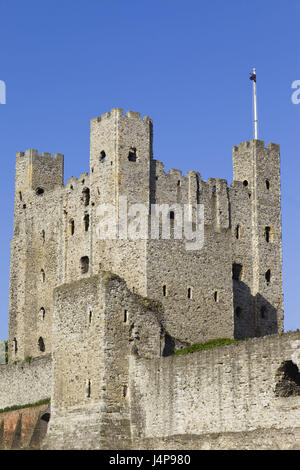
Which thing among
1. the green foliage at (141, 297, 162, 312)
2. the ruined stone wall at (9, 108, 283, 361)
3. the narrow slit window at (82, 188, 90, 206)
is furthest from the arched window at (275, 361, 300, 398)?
the narrow slit window at (82, 188, 90, 206)

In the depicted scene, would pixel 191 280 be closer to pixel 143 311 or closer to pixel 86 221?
pixel 143 311

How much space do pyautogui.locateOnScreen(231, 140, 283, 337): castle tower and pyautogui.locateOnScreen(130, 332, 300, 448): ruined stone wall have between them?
55.5 feet

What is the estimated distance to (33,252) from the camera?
237ft

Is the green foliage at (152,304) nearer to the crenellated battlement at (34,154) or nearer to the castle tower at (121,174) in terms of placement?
the castle tower at (121,174)

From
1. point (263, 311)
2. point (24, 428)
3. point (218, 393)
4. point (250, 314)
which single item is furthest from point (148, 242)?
point (218, 393)

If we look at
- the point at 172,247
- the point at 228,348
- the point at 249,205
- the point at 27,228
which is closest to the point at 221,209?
the point at 249,205

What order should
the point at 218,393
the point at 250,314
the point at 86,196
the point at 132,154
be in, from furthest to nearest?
the point at 250,314
the point at 86,196
the point at 132,154
the point at 218,393

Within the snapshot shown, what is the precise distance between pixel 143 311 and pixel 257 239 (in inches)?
654

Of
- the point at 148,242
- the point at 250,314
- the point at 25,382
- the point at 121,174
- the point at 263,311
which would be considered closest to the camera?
the point at 148,242

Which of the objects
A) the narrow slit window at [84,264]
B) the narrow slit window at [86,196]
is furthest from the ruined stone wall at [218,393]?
the narrow slit window at [86,196]

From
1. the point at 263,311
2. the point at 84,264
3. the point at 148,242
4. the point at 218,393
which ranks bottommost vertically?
the point at 218,393

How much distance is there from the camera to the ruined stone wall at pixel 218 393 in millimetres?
42625

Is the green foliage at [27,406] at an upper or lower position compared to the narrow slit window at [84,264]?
lower

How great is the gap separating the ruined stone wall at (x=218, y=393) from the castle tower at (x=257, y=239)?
1691 cm
